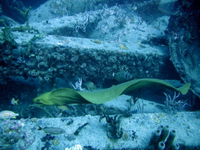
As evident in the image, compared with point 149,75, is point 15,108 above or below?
below

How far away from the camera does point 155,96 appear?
4711 millimetres

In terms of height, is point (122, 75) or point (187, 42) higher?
point (187, 42)

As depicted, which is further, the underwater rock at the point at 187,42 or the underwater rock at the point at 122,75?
the underwater rock at the point at 187,42

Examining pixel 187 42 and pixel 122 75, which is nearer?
pixel 122 75

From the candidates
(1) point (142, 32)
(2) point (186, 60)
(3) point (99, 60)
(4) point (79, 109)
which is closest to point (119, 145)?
(4) point (79, 109)

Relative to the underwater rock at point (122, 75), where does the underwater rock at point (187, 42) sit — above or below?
above

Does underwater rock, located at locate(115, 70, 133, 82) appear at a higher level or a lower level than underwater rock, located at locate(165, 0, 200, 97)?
lower

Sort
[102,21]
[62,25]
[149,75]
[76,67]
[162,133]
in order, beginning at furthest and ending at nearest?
[102,21]
[62,25]
[149,75]
[76,67]
[162,133]

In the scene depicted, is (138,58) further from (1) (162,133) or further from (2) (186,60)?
(1) (162,133)

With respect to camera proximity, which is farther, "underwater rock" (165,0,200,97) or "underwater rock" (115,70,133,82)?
"underwater rock" (165,0,200,97)

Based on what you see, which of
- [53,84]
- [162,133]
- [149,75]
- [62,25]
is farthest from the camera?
[62,25]

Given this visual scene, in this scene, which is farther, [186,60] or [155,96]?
[155,96]

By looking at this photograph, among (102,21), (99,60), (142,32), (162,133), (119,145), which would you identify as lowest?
(119,145)

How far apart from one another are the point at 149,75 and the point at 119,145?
2.70 meters
